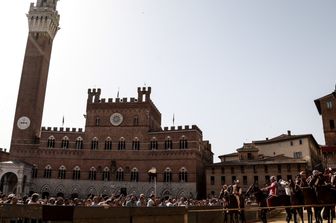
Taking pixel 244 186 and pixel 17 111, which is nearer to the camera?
pixel 244 186

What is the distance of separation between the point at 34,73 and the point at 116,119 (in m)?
16.5

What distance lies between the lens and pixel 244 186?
4600 cm

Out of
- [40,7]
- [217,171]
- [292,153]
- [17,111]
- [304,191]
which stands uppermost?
[40,7]

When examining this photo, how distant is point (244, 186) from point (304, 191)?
3557 cm

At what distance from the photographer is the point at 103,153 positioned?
1832 inches

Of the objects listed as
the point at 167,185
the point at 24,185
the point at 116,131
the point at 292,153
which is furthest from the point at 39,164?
the point at 292,153

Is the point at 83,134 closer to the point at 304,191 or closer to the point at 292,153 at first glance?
the point at 292,153

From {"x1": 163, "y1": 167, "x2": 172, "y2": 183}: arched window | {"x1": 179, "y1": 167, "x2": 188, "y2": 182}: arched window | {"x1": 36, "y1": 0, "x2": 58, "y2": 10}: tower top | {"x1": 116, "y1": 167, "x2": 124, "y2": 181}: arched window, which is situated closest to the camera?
{"x1": 179, "y1": 167, "x2": 188, "y2": 182}: arched window

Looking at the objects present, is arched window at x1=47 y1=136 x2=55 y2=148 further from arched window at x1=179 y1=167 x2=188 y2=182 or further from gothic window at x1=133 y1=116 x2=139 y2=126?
arched window at x1=179 y1=167 x2=188 y2=182

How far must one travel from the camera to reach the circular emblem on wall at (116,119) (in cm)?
4778

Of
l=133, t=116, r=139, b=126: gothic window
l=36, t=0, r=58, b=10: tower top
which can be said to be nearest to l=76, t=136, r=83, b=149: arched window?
l=133, t=116, r=139, b=126: gothic window

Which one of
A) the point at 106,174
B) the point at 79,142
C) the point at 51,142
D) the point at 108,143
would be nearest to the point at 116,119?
the point at 108,143

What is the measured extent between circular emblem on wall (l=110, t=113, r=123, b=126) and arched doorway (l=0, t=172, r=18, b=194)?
16.2 metres

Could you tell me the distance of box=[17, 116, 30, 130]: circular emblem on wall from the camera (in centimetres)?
4841
